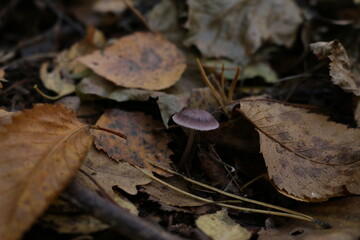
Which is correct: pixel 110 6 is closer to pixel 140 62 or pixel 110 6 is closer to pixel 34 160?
pixel 140 62

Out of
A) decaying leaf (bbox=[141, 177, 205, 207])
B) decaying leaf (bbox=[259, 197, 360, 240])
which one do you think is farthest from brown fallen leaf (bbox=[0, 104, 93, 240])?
decaying leaf (bbox=[259, 197, 360, 240])

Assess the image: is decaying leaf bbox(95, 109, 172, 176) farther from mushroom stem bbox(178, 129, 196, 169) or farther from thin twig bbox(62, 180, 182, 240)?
thin twig bbox(62, 180, 182, 240)

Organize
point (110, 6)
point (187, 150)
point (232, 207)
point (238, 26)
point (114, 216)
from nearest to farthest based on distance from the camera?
point (114, 216)
point (232, 207)
point (187, 150)
point (238, 26)
point (110, 6)

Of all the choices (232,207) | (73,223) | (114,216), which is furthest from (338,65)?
(73,223)

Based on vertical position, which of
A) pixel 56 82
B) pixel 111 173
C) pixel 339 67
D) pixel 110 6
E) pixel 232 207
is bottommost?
pixel 232 207

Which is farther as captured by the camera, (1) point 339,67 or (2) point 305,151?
(1) point 339,67

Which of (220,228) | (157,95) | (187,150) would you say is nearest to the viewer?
(220,228)

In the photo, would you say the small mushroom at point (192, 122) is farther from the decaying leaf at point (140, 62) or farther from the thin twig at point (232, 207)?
the decaying leaf at point (140, 62)
